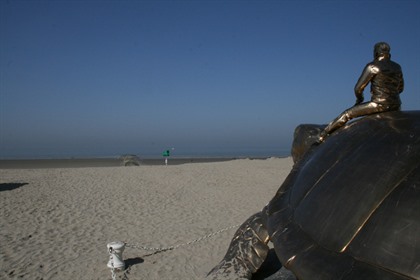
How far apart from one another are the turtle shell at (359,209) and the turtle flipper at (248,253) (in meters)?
0.50

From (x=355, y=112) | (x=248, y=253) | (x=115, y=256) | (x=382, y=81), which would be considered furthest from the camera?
(x=115, y=256)

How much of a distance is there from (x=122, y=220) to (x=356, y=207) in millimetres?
7511

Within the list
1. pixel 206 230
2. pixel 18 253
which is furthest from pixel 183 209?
pixel 18 253

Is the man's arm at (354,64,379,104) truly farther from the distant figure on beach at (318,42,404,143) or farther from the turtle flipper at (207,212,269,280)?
the turtle flipper at (207,212,269,280)

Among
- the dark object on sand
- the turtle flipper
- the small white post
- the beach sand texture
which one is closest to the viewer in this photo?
the turtle flipper

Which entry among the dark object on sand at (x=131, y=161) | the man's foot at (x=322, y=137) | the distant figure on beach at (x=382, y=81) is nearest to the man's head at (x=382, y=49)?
the distant figure on beach at (x=382, y=81)

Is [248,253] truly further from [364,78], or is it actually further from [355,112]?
[364,78]

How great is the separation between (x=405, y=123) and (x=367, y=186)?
2.50ft

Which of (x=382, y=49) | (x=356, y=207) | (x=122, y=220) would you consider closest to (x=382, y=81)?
(x=382, y=49)

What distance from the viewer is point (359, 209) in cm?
228

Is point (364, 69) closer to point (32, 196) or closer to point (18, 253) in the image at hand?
point (18, 253)

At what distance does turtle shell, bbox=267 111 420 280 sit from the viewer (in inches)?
74.8

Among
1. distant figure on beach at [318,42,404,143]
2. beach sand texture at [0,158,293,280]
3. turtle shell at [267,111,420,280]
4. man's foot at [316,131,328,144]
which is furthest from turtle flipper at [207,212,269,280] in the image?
distant figure on beach at [318,42,404,143]

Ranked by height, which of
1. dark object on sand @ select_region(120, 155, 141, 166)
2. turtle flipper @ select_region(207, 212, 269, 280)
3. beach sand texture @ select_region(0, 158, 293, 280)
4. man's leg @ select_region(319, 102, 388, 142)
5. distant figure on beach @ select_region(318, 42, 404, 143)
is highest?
distant figure on beach @ select_region(318, 42, 404, 143)
